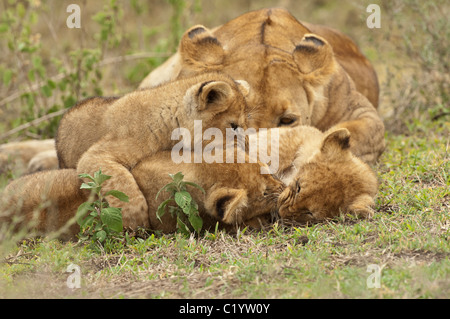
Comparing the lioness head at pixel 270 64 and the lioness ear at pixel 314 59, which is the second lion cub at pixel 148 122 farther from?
the lioness ear at pixel 314 59

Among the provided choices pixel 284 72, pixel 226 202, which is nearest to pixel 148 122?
pixel 226 202

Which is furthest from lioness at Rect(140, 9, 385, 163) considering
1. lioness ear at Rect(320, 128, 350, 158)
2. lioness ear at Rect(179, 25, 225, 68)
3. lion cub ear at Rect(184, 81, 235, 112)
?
lioness ear at Rect(320, 128, 350, 158)

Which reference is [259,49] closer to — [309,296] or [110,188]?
[110,188]

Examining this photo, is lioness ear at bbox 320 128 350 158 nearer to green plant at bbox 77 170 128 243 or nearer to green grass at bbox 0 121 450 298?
green grass at bbox 0 121 450 298

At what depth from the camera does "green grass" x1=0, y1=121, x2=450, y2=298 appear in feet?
11.2

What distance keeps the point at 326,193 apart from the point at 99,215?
5.01 ft

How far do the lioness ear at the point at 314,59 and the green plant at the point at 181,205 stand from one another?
189 centimetres

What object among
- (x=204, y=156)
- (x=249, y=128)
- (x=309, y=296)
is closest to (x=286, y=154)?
(x=249, y=128)

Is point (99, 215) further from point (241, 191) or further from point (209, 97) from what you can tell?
point (209, 97)

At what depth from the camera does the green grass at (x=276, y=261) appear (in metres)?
3.42

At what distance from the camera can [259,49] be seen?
5.77m

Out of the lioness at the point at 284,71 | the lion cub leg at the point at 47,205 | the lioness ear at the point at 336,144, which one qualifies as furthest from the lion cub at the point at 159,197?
the lioness at the point at 284,71

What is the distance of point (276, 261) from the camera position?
386 cm

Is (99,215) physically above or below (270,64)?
below
